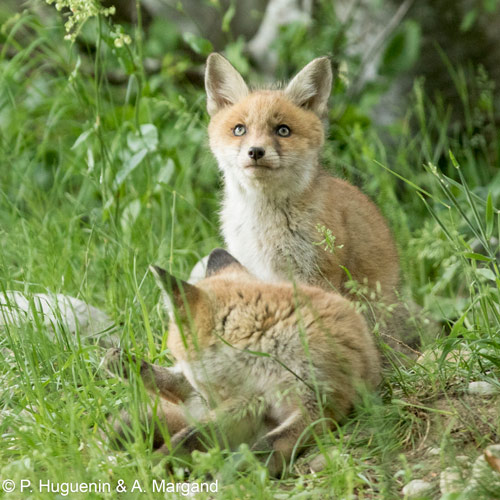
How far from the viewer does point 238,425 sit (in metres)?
3.29

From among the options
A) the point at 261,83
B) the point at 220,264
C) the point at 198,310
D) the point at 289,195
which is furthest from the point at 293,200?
the point at 261,83

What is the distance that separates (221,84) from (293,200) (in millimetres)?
1161

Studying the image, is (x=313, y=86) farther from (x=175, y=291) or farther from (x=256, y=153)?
(x=175, y=291)

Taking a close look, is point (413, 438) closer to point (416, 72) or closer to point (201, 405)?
point (201, 405)

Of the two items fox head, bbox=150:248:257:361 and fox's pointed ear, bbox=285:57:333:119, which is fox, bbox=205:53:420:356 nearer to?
fox's pointed ear, bbox=285:57:333:119

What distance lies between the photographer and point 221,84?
5449mm

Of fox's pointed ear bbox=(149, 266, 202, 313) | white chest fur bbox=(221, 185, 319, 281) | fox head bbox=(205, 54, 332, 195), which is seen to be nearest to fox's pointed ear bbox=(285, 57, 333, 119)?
fox head bbox=(205, 54, 332, 195)

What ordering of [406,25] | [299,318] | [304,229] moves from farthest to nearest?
[406,25] < [304,229] < [299,318]

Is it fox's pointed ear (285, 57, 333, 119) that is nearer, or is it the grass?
the grass

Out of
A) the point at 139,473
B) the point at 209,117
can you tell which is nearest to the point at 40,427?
the point at 139,473

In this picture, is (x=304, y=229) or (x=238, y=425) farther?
(x=304, y=229)

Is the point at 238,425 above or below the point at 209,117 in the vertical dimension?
below

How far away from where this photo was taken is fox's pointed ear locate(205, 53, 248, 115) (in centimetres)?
532

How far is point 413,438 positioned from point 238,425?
804mm
